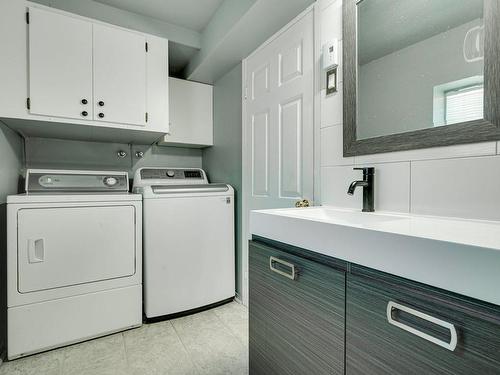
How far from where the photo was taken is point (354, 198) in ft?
4.30

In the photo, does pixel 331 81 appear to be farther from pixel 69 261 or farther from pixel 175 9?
pixel 69 261

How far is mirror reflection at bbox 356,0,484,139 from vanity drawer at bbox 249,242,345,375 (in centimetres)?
71

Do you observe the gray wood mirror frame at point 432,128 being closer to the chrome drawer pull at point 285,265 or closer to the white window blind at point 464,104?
the white window blind at point 464,104

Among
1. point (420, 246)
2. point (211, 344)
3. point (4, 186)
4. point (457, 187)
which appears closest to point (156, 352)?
point (211, 344)

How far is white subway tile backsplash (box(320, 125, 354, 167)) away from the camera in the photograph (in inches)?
54.7

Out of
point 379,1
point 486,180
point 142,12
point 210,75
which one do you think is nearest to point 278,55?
point 379,1

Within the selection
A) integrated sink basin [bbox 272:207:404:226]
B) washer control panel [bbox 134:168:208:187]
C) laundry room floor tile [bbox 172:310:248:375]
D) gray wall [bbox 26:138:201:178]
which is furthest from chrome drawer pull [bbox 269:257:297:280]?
gray wall [bbox 26:138:201:178]

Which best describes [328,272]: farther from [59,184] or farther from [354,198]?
[59,184]

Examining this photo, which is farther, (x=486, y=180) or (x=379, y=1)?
(x=379, y=1)

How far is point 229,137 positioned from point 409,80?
161 centimetres

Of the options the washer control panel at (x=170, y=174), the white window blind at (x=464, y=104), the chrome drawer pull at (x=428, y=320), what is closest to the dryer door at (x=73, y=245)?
the washer control panel at (x=170, y=174)

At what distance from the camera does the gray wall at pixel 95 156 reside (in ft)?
7.52

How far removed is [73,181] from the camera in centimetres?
203

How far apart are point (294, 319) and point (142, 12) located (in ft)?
8.09
